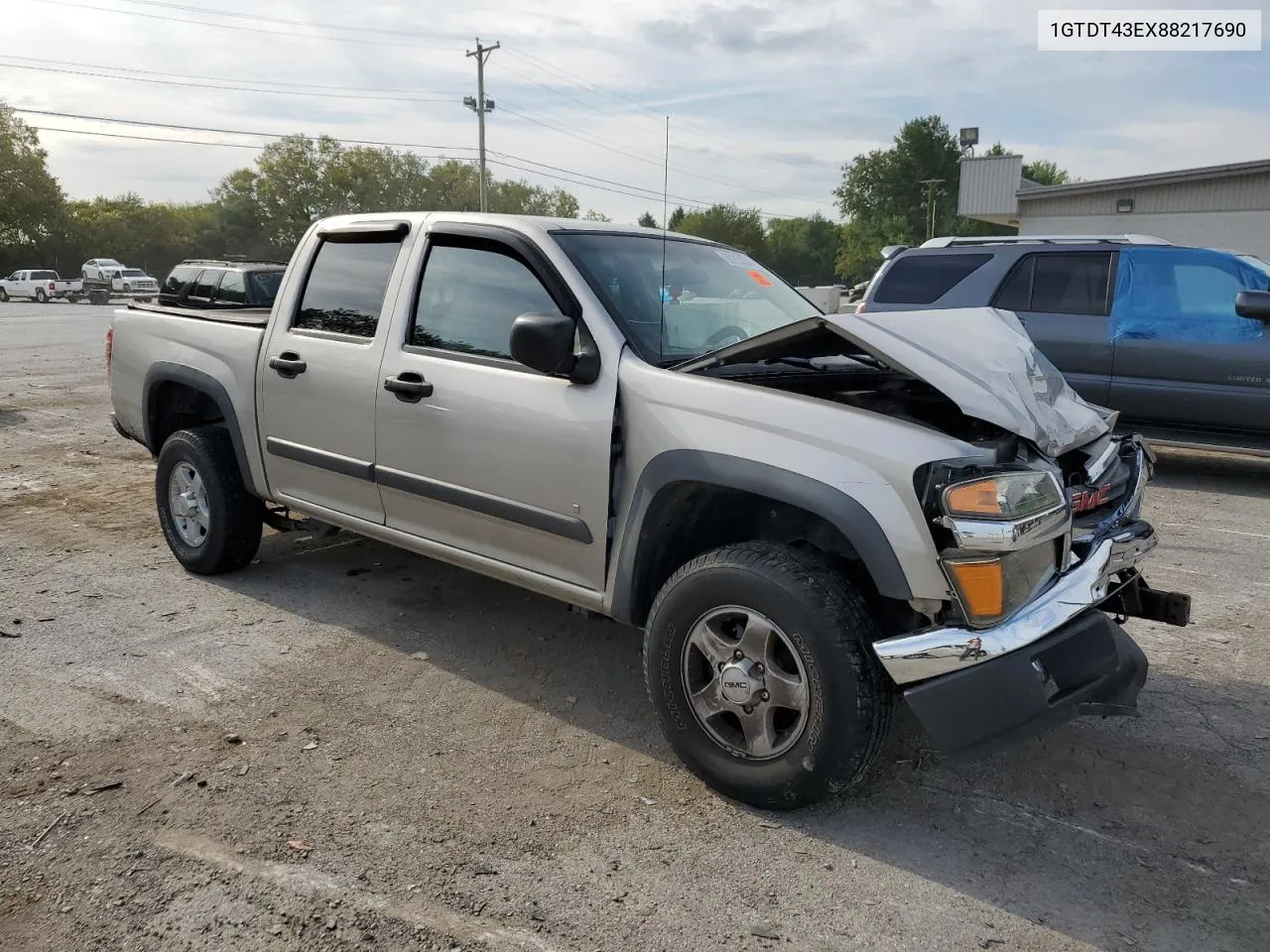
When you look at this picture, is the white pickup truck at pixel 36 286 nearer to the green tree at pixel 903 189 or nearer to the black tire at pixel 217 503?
the black tire at pixel 217 503

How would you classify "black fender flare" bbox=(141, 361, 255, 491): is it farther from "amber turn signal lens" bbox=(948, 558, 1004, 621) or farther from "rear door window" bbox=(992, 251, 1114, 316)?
"rear door window" bbox=(992, 251, 1114, 316)

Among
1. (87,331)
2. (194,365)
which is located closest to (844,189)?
(87,331)

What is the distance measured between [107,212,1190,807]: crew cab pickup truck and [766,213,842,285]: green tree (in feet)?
258

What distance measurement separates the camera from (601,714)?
3.75 m

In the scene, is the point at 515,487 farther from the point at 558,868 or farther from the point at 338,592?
the point at 338,592

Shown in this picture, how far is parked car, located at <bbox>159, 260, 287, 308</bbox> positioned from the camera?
11.7m

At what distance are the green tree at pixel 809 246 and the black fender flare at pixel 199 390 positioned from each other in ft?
255

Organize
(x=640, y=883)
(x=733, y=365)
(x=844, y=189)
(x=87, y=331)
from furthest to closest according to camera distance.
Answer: (x=844, y=189) < (x=87, y=331) < (x=733, y=365) < (x=640, y=883)

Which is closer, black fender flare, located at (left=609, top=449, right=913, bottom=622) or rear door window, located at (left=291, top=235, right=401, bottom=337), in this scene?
black fender flare, located at (left=609, top=449, right=913, bottom=622)

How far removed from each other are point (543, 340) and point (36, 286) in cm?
5112

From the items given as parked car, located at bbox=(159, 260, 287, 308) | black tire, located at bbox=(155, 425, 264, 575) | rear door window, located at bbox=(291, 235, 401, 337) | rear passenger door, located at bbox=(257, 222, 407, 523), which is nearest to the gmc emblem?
rear passenger door, located at bbox=(257, 222, 407, 523)

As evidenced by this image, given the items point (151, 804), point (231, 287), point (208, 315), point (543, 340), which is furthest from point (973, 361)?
point (231, 287)

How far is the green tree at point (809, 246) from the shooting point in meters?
86.4

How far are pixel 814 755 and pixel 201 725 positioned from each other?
222cm
